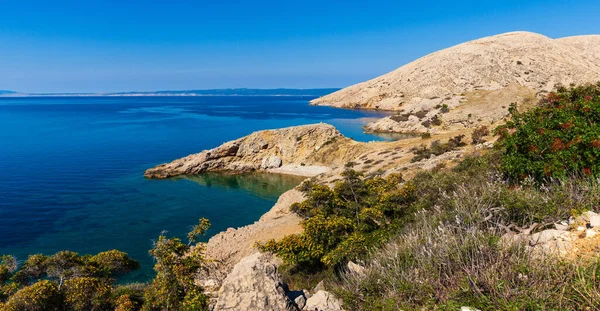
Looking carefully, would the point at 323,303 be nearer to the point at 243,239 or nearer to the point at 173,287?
the point at 173,287

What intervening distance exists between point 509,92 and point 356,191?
77.4m

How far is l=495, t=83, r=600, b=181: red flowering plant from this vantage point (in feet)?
38.3

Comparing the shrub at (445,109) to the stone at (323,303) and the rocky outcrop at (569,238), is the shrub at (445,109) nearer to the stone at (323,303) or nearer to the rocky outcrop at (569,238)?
the rocky outcrop at (569,238)

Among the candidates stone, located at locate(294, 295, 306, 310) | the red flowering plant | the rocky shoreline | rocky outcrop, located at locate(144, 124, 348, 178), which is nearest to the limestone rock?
the rocky shoreline

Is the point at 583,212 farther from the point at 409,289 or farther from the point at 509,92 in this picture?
the point at 509,92

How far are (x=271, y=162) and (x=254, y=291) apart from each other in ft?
155

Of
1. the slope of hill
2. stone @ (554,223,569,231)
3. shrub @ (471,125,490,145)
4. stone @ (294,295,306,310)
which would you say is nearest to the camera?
stone @ (554,223,569,231)

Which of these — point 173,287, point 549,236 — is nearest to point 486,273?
point 549,236

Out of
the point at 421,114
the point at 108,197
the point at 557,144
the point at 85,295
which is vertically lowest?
the point at 108,197

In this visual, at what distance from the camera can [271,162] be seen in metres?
56.0

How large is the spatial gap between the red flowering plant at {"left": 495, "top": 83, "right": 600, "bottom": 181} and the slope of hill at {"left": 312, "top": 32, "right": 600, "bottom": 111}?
103973 mm

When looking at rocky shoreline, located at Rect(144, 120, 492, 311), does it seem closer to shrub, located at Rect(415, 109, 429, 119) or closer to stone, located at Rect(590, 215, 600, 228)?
stone, located at Rect(590, 215, 600, 228)

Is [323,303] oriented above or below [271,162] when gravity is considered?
above

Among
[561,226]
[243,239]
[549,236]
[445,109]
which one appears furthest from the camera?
[445,109]
